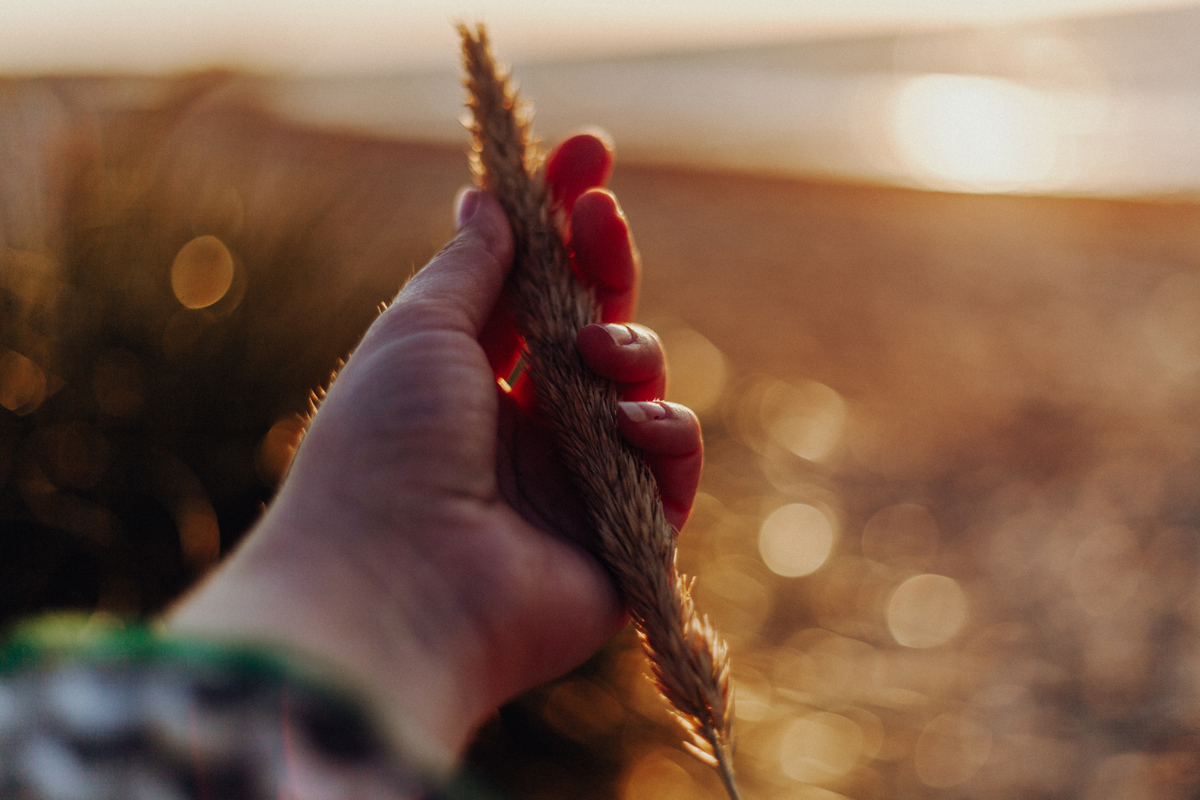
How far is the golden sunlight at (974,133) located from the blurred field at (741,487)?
7.27 meters

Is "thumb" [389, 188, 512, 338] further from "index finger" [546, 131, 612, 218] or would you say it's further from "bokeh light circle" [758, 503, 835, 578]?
"bokeh light circle" [758, 503, 835, 578]

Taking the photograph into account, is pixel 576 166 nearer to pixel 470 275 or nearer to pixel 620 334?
pixel 470 275

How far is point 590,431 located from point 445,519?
30cm

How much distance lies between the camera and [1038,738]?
10.2 ft

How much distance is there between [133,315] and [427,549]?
6.94 feet

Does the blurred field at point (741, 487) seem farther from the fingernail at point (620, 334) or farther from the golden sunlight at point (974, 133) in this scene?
the golden sunlight at point (974, 133)

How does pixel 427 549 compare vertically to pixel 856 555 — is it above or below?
below

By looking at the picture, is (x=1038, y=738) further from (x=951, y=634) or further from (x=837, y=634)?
(x=837, y=634)

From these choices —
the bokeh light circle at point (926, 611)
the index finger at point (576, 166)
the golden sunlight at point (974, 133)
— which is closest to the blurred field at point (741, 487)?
the bokeh light circle at point (926, 611)

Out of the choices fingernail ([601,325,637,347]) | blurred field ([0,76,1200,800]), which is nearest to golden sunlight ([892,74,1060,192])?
blurred field ([0,76,1200,800])

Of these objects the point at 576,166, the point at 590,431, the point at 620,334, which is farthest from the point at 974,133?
the point at 590,431

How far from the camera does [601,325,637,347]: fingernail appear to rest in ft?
4.76

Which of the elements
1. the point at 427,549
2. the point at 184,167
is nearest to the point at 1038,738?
the point at 427,549

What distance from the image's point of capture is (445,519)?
1323mm
